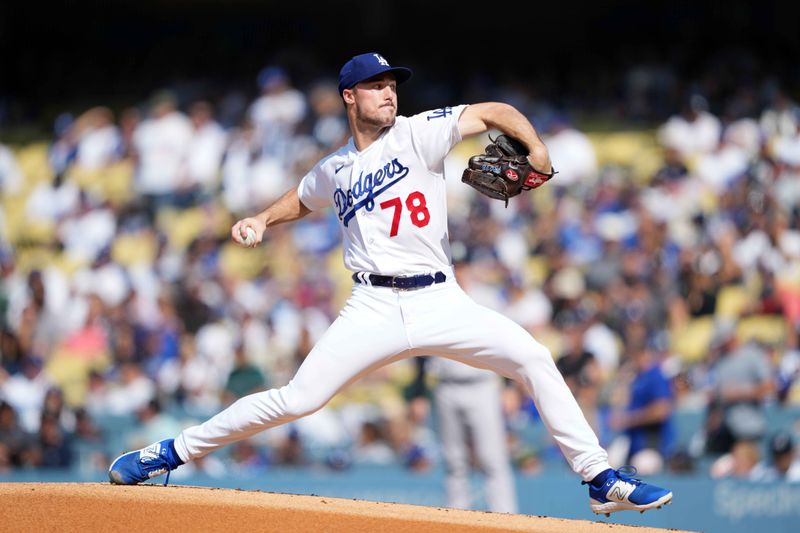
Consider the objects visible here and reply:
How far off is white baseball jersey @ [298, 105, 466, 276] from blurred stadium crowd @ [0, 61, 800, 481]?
10.9ft

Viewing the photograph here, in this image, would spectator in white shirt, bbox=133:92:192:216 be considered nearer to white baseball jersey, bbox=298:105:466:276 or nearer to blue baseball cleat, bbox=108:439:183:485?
blue baseball cleat, bbox=108:439:183:485

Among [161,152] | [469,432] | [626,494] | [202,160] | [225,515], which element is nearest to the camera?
[626,494]

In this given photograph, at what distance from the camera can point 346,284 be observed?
10859 millimetres

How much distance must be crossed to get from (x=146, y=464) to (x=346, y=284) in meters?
6.12

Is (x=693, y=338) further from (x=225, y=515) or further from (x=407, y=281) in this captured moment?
(x=225, y=515)

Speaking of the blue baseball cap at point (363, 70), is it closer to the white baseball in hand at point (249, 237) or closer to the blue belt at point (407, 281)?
the white baseball in hand at point (249, 237)

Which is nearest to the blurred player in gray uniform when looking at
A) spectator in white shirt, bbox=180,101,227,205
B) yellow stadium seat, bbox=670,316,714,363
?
yellow stadium seat, bbox=670,316,714,363

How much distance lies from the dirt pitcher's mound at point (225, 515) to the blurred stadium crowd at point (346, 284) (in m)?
3.42

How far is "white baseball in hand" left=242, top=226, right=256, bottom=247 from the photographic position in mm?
4559

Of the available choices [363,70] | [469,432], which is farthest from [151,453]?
[469,432]

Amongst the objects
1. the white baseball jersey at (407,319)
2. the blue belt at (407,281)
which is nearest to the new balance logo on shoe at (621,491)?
the white baseball jersey at (407,319)

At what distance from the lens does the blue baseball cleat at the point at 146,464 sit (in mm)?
4766

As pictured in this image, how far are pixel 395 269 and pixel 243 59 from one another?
10254mm

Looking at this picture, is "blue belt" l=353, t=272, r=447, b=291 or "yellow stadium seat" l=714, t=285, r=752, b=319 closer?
"blue belt" l=353, t=272, r=447, b=291
